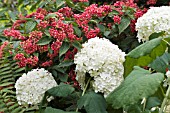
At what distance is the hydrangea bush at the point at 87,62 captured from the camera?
165cm

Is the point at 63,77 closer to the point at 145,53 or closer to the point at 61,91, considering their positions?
the point at 61,91

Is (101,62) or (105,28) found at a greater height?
(101,62)

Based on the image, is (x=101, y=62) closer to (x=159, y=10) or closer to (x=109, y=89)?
(x=109, y=89)

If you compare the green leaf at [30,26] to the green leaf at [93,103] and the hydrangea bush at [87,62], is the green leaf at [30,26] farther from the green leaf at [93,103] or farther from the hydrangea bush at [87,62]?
the green leaf at [93,103]

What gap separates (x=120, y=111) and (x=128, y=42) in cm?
92

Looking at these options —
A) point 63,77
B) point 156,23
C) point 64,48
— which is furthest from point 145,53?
point 63,77

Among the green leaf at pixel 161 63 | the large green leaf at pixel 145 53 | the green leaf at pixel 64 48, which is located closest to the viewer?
the large green leaf at pixel 145 53

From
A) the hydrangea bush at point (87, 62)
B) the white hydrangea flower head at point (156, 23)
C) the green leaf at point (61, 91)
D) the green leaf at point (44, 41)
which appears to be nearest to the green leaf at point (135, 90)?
the hydrangea bush at point (87, 62)

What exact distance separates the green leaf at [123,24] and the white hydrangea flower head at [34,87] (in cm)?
73

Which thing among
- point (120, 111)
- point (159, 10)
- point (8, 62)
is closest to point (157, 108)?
point (120, 111)

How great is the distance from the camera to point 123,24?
105 inches

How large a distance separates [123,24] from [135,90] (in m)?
1.26

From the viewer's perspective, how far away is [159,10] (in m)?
2.11

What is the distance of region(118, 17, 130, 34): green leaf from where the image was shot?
8.66 ft
